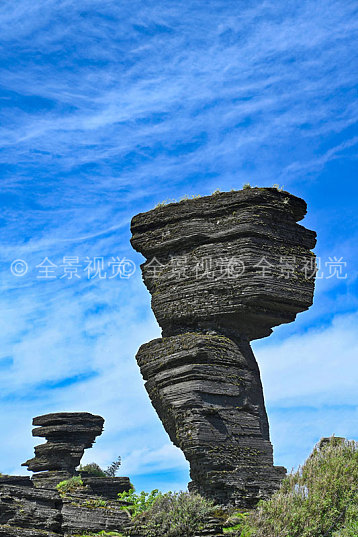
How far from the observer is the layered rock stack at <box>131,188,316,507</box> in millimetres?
20141

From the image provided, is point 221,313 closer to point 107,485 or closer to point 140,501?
point 140,501

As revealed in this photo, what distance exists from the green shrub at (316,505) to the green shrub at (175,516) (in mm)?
1305

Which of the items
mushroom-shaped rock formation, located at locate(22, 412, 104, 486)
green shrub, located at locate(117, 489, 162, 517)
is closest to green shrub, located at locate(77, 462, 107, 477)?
mushroom-shaped rock formation, located at locate(22, 412, 104, 486)

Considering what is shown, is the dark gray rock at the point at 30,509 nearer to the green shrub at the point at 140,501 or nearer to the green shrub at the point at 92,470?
the green shrub at the point at 140,501

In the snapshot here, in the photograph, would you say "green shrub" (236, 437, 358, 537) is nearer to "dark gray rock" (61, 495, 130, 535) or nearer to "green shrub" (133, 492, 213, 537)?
"green shrub" (133, 492, 213, 537)

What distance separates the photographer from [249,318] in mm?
21766

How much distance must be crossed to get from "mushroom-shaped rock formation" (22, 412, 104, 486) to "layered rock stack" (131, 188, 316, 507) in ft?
61.8

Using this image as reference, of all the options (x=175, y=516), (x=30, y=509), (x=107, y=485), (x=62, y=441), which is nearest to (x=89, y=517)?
(x=30, y=509)

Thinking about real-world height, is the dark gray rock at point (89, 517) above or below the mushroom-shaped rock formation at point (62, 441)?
below

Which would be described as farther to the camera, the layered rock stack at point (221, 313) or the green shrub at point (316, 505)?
the layered rock stack at point (221, 313)

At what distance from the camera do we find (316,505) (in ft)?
58.3

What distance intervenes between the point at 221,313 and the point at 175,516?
6460 mm

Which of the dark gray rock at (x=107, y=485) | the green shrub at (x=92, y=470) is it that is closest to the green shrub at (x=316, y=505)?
the dark gray rock at (x=107, y=485)

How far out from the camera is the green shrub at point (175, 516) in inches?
725
